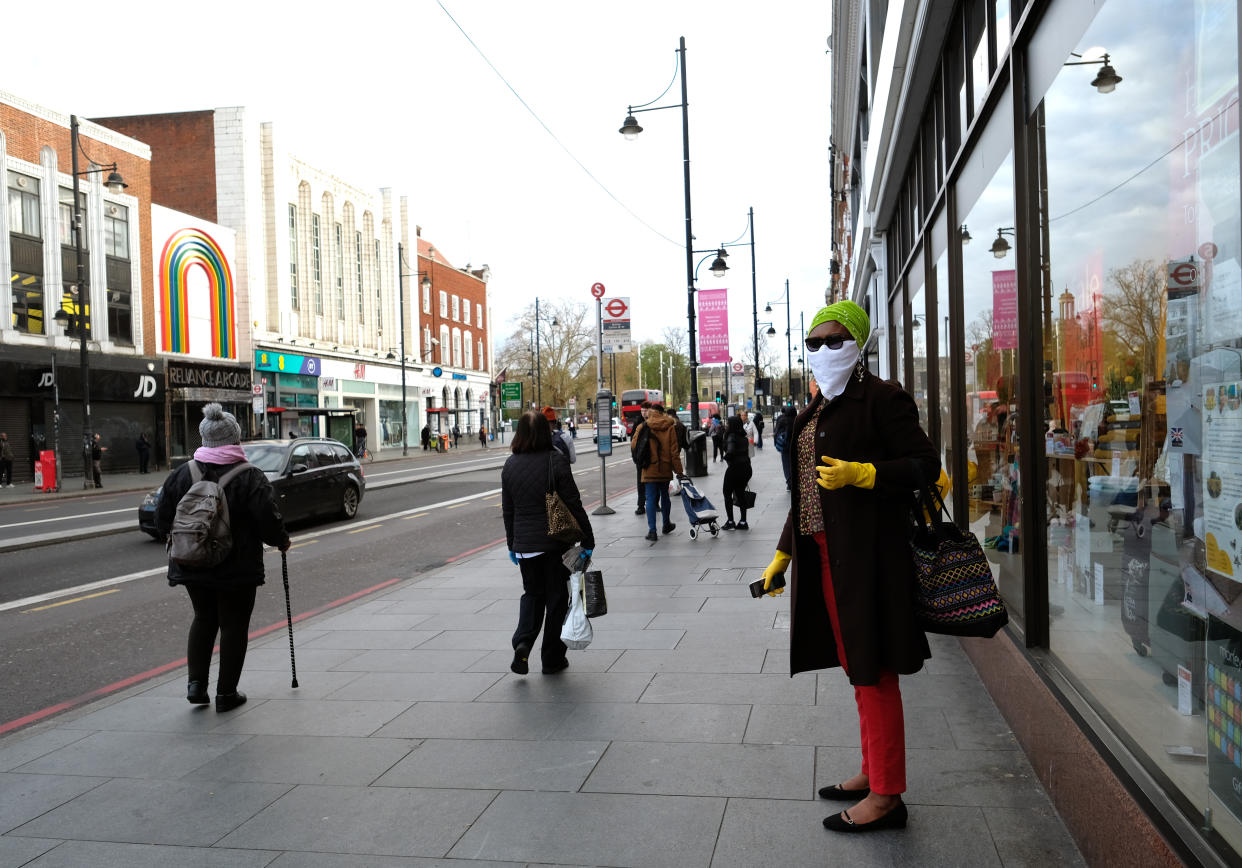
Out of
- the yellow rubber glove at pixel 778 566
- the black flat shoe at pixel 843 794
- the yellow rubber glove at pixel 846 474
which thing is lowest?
the black flat shoe at pixel 843 794

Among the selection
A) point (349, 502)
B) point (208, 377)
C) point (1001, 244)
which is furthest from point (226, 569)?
point (208, 377)

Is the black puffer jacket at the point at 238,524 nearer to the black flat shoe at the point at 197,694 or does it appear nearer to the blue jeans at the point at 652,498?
the black flat shoe at the point at 197,694

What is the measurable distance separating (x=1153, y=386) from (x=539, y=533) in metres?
3.86

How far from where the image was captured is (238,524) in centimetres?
554

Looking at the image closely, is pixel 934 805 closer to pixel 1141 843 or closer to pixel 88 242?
pixel 1141 843

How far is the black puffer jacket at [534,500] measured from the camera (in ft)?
19.8

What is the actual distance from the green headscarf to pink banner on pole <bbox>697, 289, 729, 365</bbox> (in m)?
22.3

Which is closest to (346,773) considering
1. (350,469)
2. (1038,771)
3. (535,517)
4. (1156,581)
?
(535,517)

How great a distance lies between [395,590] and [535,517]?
414 centimetres

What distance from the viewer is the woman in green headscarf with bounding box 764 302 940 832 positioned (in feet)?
11.3

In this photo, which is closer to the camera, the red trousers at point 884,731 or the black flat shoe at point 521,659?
the red trousers at point 884,731

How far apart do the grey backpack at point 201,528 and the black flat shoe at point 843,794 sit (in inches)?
137

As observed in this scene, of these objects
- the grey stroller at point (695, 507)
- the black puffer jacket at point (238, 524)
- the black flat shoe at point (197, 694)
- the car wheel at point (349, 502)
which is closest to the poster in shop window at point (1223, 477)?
the black puffer jacket at point (238, 524)

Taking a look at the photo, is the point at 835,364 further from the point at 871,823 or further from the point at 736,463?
the point at 736,463
